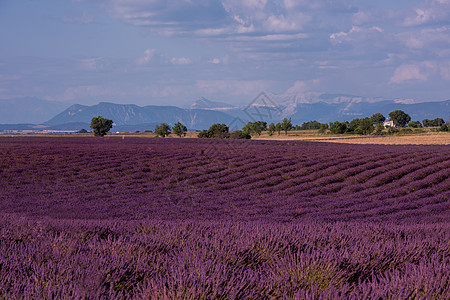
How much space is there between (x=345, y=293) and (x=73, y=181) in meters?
14.4

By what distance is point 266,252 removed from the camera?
126 inches

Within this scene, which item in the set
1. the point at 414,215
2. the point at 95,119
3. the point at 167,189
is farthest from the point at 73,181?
the point at 95,119

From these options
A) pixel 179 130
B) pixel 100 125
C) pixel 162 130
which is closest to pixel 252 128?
pixel 162 130

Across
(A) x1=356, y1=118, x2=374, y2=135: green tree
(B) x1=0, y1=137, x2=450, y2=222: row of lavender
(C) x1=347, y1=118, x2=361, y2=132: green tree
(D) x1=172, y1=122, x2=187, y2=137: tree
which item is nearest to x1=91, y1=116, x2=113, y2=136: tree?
(D) x1=172, y1=122, x2=187, y2=137: tree

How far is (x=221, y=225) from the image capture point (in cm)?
486

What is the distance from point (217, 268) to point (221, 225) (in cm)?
255

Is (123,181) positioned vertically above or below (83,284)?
below

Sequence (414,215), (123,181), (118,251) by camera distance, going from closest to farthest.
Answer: (118,251)
(414,215)
(123,181)

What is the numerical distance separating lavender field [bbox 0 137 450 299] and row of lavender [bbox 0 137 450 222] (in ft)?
0.19

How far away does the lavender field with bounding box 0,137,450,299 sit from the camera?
2.24 m

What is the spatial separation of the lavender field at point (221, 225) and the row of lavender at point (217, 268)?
0.01 metres

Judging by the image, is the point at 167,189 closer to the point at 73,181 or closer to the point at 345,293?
the point at 73,181

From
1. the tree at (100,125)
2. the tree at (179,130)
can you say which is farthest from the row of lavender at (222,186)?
the tree at (179,130)

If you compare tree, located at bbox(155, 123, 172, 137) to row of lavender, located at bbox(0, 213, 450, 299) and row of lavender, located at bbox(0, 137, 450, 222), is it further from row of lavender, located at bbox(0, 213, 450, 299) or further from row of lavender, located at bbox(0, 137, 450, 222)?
row of lavender, located at bbox(0, 213, 450, 299)
